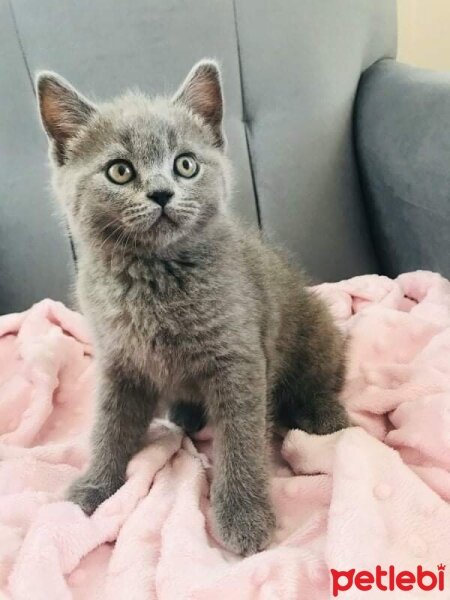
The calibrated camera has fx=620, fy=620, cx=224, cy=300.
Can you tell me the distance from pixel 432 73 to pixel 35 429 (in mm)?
1196

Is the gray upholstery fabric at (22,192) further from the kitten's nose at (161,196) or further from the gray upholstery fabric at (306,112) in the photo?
the kitten's nose at (161,196)

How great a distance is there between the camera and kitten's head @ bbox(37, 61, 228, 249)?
87 cm

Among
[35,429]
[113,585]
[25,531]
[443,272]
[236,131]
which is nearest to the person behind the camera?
[113,585]

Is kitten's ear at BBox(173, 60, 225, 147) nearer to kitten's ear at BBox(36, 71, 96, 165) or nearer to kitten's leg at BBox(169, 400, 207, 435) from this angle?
kitten's ear at BBox(36, 71, 96, 165)

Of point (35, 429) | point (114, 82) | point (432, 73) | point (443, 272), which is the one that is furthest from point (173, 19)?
point (35, 429)

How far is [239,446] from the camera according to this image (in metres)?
0.94

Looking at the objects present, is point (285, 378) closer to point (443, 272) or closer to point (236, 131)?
point (443, 272)

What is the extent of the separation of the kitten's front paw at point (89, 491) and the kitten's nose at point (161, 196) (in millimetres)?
461

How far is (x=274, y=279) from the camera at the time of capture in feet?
3.76

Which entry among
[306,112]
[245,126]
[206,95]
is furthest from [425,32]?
[206,95]

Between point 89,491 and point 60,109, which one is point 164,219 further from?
point 89,491

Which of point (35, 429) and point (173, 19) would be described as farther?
point (173, 19)

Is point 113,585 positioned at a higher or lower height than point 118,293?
lower

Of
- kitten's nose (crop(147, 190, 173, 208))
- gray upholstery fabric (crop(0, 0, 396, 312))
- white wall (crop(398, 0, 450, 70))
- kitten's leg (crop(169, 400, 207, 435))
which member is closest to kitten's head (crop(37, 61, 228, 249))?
kitten's nose (crop(147, 190, 173, 208))
